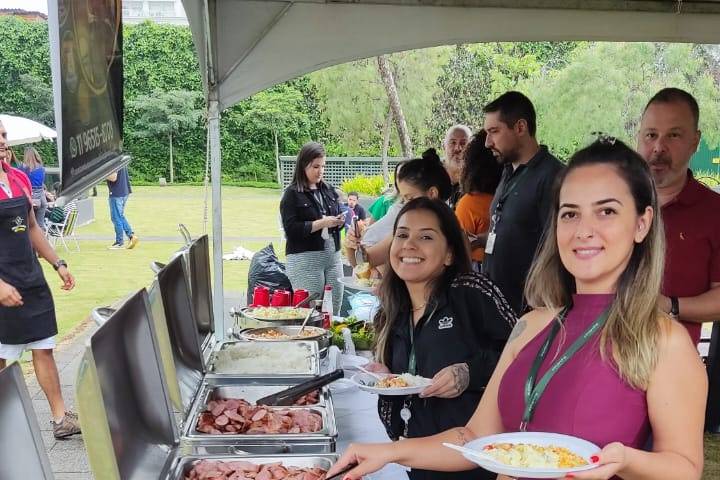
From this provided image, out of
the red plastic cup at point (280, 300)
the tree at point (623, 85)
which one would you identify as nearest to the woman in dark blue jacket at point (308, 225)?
the red plastic cup at point (280, 300)

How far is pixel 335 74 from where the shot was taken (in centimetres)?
1590

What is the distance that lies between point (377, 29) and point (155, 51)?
1489 centimetres

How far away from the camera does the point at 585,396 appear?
124 centimetres

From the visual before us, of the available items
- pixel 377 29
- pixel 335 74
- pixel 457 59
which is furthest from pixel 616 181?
pixel 457 59

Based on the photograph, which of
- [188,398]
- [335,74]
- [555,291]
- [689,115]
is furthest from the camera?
[335,74]

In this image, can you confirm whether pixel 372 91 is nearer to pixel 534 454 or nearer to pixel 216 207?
pixel 216 207

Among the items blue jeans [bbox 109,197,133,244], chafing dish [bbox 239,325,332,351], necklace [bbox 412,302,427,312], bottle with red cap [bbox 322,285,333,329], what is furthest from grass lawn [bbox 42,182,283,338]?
necklace [bbox 412,302,427,312]

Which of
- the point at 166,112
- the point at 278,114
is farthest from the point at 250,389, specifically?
the point at 278,114

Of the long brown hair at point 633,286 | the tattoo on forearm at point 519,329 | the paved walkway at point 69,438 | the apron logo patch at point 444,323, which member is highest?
the long brown hair at point 633,286

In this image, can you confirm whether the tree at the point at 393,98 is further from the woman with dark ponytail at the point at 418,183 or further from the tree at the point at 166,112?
the woman with dark ponytail at the point at 418,183

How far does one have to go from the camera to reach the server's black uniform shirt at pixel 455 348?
189 cm

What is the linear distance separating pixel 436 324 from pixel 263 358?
82cm

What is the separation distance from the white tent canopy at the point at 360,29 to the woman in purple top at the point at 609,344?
234 centimetres

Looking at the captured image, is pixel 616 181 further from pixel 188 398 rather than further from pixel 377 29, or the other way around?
pixel 377 29
